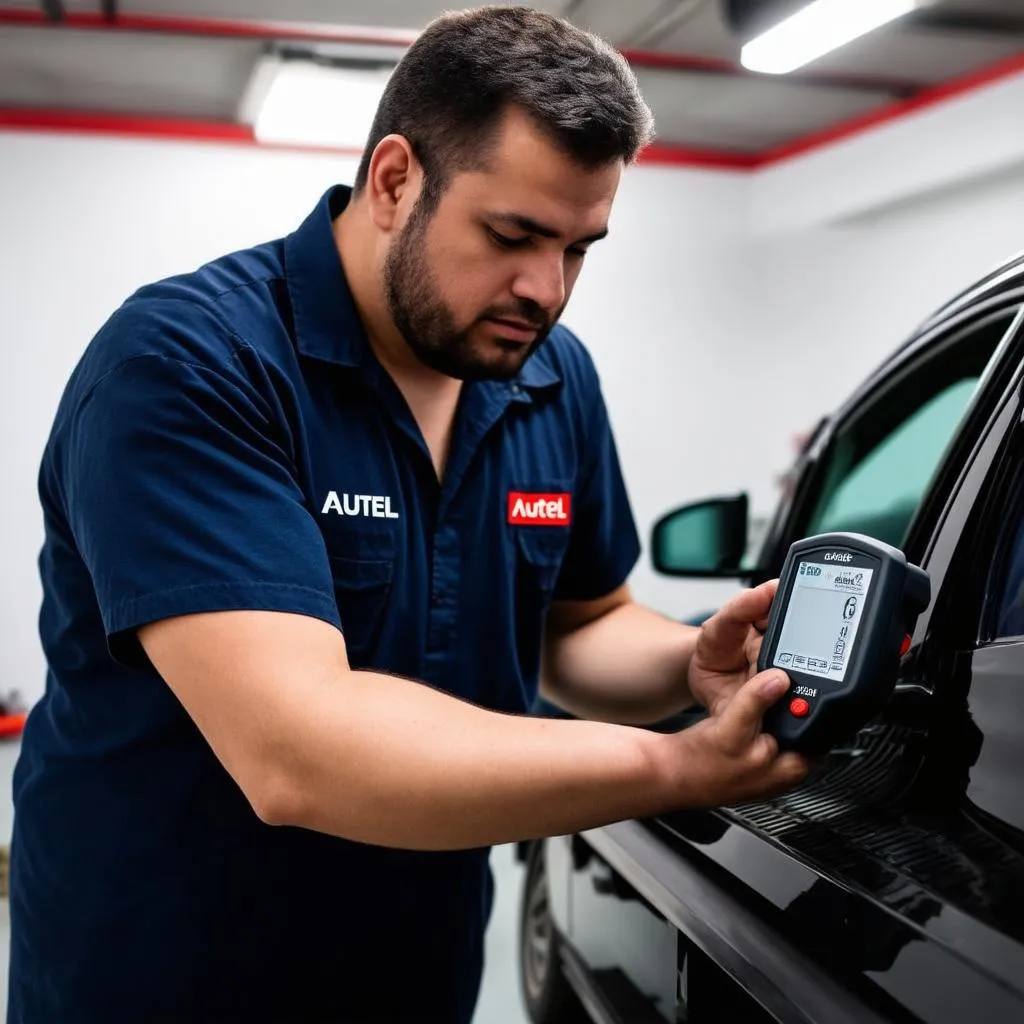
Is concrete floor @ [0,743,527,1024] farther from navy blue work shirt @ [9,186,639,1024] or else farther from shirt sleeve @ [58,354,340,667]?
shirt sleeve @ [58,354,340,667]

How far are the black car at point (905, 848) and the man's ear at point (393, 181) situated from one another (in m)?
0.64

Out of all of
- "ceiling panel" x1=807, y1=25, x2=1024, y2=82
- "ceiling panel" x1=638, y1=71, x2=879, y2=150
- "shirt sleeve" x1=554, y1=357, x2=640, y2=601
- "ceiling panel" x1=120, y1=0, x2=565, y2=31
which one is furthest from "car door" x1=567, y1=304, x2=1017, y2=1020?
"ceiling panel" x1=638, y1=71, x2=879, y2=150

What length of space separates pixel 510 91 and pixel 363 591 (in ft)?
1.81

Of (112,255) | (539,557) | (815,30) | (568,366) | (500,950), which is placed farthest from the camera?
(112,255)

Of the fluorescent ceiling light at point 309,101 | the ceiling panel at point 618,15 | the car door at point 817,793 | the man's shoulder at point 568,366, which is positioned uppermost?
the ceiling panel at point 618,15

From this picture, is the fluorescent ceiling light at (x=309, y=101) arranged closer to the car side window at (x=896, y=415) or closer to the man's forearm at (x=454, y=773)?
the car side window at (x=896, y=415)

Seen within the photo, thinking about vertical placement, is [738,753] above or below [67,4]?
below

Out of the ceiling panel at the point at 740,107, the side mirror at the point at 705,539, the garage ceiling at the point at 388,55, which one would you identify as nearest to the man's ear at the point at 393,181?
the side mirror at the point at 705,539

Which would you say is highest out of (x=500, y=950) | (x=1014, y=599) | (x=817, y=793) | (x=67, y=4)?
(x=67, y=4)

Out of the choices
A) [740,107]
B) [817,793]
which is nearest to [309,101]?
[740,107]

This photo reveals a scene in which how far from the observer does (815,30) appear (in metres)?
4.90

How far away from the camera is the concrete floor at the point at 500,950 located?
3111mm

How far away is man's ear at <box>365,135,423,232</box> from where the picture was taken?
133 centimetres

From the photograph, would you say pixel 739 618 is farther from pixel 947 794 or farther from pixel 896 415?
pixel 896 415
